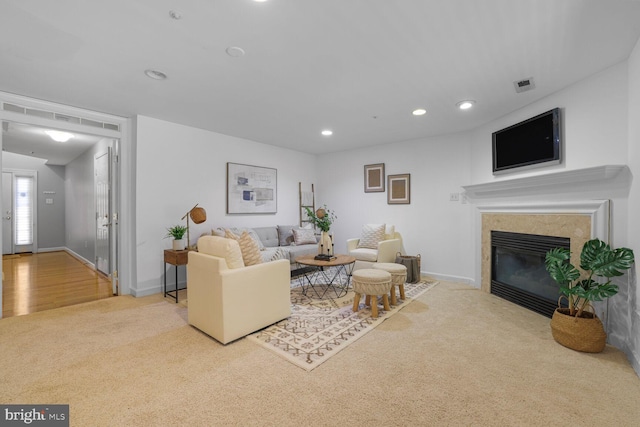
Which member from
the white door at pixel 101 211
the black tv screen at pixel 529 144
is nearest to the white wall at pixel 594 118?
the black tv screen at pixel 529 144

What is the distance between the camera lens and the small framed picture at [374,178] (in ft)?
18.6

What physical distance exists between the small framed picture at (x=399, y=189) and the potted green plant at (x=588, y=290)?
9.34 feet

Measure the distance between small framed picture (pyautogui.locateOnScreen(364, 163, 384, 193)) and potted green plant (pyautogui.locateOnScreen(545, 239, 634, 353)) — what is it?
3339mm

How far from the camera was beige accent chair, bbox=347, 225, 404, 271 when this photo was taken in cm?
463

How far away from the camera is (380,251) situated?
460 cm

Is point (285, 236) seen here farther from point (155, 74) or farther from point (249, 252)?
point (155, 74)

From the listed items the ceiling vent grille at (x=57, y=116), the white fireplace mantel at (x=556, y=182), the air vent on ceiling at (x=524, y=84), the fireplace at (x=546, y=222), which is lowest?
the fireplace at (x=546, y=222)

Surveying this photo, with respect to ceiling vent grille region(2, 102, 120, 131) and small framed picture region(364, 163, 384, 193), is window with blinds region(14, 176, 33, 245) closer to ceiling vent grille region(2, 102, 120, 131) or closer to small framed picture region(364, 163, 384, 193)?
ceiling vent grille region(2, 102, 120, 131)

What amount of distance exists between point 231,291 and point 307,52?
214cm

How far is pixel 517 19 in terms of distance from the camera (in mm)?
1978

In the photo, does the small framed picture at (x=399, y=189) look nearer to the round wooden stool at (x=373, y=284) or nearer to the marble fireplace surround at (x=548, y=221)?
the marble fireplace surround at (x=548, y=221)

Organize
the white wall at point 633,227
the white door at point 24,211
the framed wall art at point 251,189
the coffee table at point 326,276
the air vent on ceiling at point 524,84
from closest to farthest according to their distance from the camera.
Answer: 1. the white wall at point 633,227
2. the air vent on ceiling at point 524,84
3. the coffee table at point 326,276
4. the framed wall art at point 251,189
5. the white door at point 24,211

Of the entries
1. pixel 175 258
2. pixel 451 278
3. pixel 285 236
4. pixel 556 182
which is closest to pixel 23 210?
pixel 175 258

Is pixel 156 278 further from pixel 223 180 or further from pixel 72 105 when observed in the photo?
pixel 72 105
